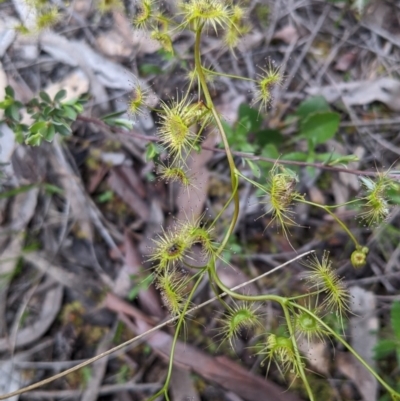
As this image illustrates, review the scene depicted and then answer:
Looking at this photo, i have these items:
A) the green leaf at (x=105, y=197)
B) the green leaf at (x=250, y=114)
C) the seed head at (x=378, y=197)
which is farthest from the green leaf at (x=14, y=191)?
the seed head at (x=378, y=197)

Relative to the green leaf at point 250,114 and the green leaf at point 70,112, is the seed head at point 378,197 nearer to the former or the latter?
the green leaf at point 250,114

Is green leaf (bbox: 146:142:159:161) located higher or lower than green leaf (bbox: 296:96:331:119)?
higher

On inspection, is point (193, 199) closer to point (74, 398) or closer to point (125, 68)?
point (125, 68)

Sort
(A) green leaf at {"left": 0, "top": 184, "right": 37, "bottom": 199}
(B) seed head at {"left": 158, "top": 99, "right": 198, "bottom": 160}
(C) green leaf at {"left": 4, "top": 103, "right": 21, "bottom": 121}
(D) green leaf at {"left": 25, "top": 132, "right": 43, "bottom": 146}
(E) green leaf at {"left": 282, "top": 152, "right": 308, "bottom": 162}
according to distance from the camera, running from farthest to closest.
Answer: (A) green leaf at {"left": 0, "top": 184, "right": 37, "bottom": 199} < (E) green leaf at {"left": 282, "top": 152, "right": 308, "bottom": 162} < (C) green leaf at {"left": 4, "top": 103, "right": 21, "bottom": 121} < (D) green leaf at {"left": 25, "top": 132, "right": 43, "bottom": 146} < (B) seed head at {"left": 158, "top": 99, "right": 198, "bottom": 160}

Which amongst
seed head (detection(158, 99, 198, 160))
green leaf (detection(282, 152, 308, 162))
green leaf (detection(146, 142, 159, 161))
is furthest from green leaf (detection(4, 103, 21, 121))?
green leaf (detection(282, 152, 308, 162))

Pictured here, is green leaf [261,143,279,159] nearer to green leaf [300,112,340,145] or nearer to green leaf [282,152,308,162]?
green leaf [282,152,308,162]

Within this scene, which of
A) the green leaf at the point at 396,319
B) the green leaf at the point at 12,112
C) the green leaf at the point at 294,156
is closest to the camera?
the green leaf at the point at 12,112
